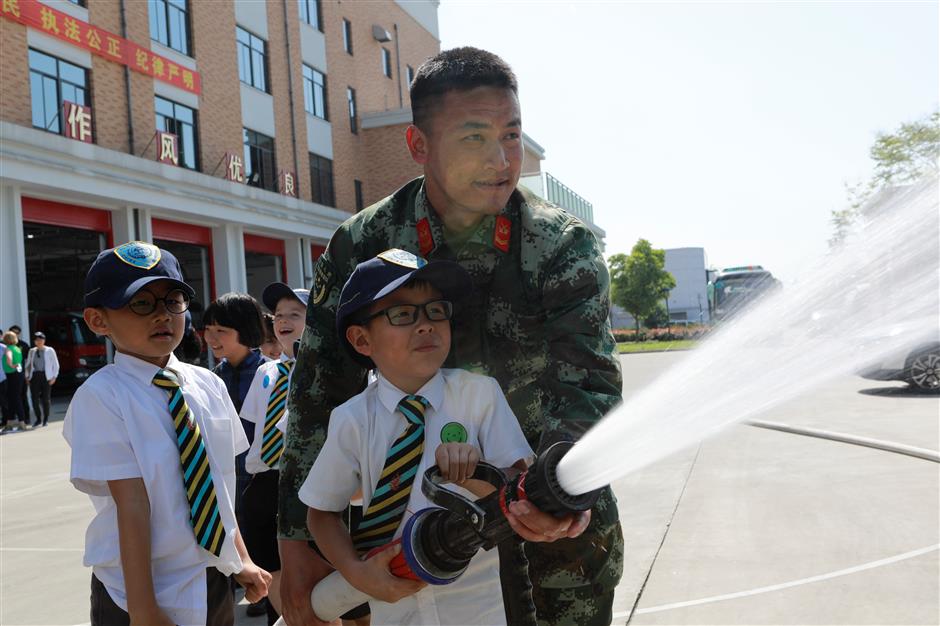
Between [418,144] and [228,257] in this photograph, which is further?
[228,257]

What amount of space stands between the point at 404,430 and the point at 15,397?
1439 centimetres

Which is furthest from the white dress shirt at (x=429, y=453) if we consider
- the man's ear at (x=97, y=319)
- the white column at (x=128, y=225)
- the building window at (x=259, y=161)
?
the building window at (x=259, y=161)

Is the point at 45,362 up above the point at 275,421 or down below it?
above

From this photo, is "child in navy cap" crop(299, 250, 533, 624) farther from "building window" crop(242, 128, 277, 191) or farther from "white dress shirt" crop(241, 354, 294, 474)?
"building window" crop(242, 128, 277, 191)

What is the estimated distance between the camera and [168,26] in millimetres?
20531

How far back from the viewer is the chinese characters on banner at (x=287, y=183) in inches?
987

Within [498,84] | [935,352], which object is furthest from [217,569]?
[935,352]

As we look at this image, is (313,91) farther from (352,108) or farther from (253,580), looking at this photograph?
(253,580)

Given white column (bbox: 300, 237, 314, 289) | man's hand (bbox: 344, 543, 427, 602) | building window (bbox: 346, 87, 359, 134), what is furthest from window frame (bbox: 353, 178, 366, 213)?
man's hand (bbox: 344, 543, 427, 602)

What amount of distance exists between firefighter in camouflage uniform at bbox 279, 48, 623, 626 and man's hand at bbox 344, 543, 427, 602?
1.07ft

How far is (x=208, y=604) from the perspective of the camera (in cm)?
243

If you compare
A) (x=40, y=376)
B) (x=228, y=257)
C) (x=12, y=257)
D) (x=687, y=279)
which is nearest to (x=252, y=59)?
(x=228, y=257)

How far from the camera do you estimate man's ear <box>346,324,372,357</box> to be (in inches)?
77.2

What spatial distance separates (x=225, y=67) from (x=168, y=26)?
2.45 metres
